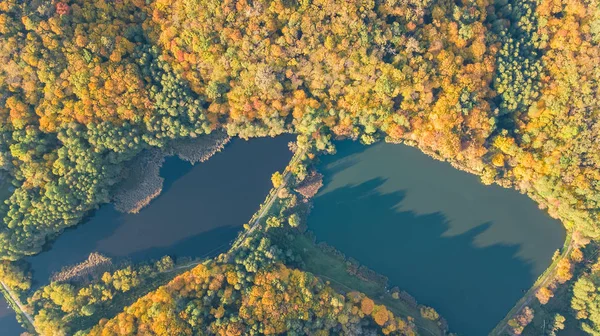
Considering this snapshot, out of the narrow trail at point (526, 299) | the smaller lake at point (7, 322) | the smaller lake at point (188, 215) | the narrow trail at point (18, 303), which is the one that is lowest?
the narrow trail at point (526, 299)

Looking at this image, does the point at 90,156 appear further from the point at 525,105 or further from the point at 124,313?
the point at 525,105

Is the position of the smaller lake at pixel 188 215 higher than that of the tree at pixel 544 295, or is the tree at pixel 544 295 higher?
the smaller lake at pixel 188 215

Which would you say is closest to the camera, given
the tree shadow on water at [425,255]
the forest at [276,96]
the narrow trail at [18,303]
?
the forest at [276,96]

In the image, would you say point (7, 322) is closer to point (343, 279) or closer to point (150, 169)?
point (150, 169)

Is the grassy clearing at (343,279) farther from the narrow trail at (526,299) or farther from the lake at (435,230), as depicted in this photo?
the narrow trail at (526,299)

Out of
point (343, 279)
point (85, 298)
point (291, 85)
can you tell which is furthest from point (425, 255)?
point (85, 298)

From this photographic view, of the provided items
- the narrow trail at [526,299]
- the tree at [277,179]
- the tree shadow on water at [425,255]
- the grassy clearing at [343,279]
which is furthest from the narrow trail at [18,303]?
the narrow trail at [526,299]

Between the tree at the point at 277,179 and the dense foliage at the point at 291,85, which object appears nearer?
the dense foliage at the point at 291,85
